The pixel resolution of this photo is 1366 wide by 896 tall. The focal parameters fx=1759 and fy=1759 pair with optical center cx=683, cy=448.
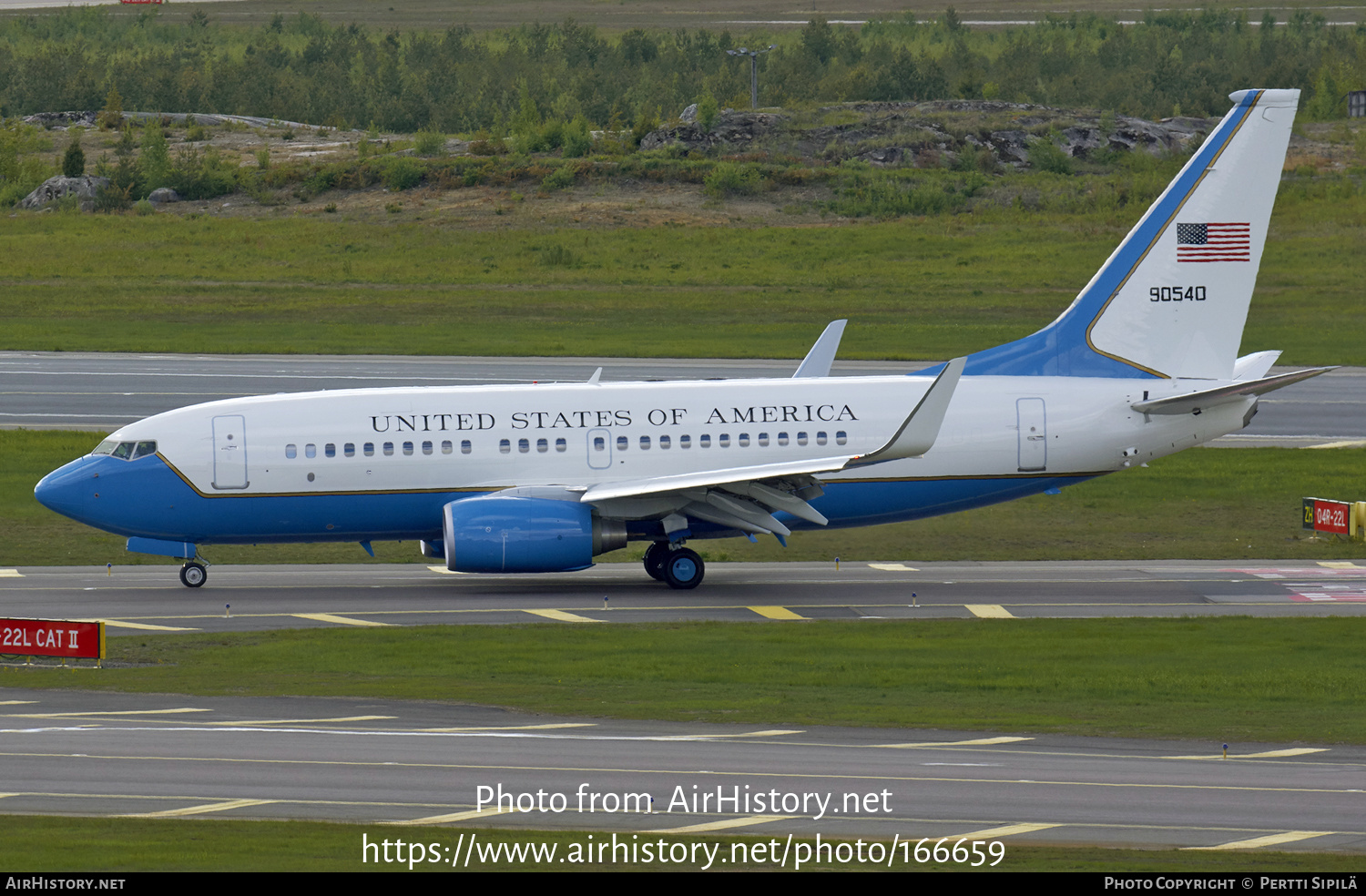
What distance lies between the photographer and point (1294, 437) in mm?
59438

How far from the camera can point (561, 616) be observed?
37.2 metres

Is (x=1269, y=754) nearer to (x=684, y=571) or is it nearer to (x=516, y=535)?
(x=684, y=571)

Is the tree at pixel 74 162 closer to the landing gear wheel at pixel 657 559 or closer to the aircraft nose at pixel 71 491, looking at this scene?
the aircraft nose at pixel 71 491

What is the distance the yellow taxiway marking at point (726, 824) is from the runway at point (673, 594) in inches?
612

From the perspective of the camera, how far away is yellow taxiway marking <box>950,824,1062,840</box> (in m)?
20.1

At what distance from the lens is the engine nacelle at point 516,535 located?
37.9m

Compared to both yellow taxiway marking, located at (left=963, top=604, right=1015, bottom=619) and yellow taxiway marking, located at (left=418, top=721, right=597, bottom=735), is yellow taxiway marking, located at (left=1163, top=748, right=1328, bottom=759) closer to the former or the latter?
yellow taxiway marking, located at (left=418, top=721, right=597, bottom=735)

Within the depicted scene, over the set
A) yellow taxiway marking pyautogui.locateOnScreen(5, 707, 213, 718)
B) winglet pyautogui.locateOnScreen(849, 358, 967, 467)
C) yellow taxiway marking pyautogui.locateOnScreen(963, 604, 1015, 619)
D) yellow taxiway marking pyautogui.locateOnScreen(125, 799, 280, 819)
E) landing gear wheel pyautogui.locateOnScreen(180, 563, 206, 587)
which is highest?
winglet pyautogui.locateOnScreen(849, 358, 967, 467)

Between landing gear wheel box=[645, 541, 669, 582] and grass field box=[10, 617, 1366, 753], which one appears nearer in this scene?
grass field box=[10, 617, 1366, 753]

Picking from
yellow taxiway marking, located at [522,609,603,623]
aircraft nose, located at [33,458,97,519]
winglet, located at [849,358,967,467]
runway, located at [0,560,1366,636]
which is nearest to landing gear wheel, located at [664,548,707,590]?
runway, located at [0,560,1366,636]

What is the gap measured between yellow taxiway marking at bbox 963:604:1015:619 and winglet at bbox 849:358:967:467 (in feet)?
11.4

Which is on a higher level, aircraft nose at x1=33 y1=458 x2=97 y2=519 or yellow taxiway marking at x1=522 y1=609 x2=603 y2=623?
aircraft nose at x1=33 y1=458 x2=97 y2=519

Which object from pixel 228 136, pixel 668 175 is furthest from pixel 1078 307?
pixel 228 136

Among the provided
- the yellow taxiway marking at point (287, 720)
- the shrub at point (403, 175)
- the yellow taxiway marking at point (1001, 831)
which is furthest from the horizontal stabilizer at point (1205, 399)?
the shrub at point (403, 175)
